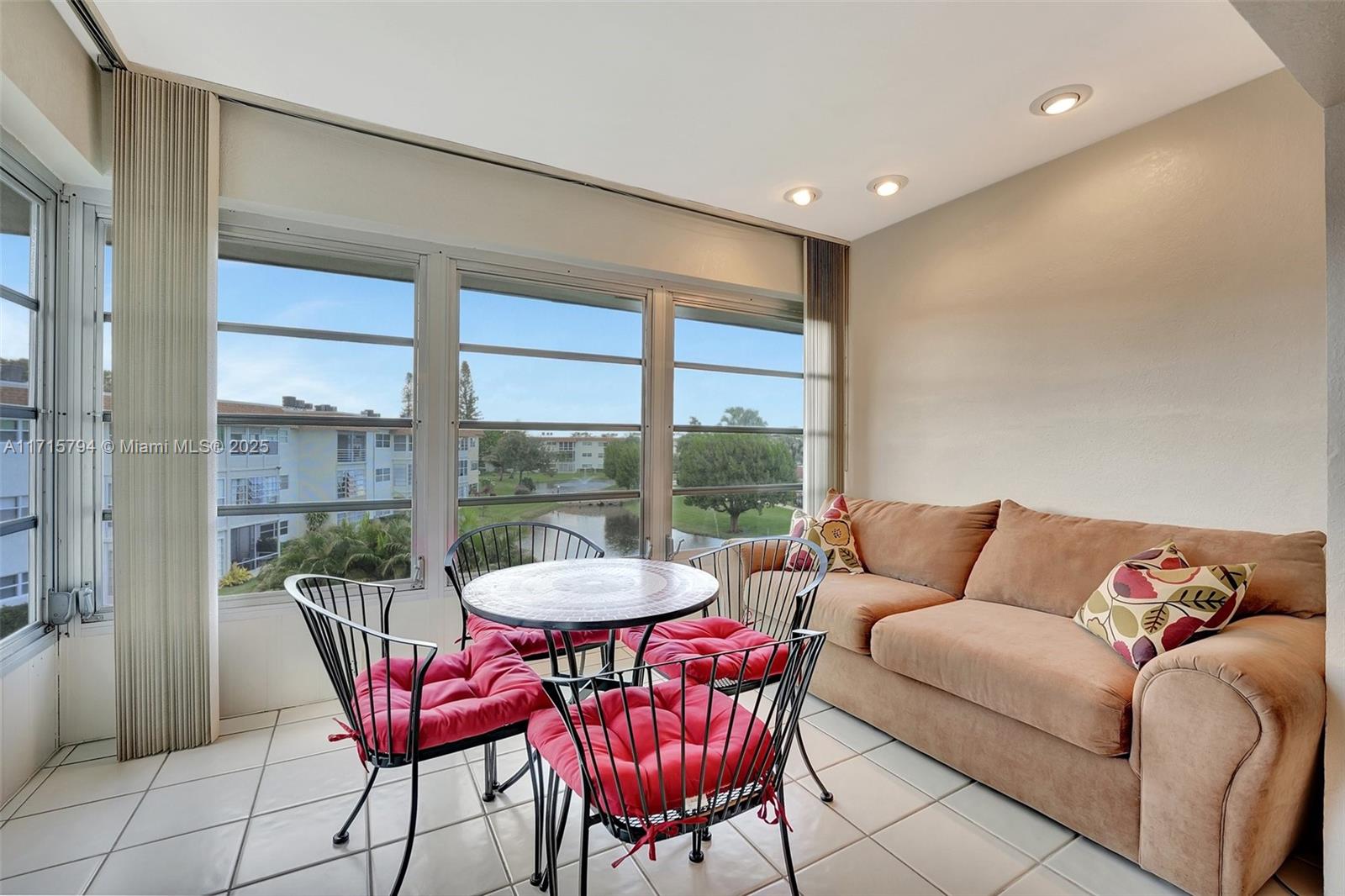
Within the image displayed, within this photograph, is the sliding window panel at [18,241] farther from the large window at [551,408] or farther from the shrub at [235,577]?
the large window at [551,408]

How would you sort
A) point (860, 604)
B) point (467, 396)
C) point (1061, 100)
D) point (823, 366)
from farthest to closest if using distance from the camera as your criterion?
1. point (823, 366)
2. point (467, 396)
3. point (860, 604)
4. point (1061, 100)

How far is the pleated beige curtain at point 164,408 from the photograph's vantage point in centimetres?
221

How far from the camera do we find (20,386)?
2.11m

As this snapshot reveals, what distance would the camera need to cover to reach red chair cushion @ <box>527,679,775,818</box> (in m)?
1.25

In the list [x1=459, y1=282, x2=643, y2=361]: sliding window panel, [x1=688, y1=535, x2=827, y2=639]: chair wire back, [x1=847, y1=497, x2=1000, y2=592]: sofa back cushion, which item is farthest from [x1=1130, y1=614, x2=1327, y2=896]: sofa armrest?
[x1=459, y1=282, x2=643, y2=361]: sliding window panel

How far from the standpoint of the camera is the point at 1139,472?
255 centimetres

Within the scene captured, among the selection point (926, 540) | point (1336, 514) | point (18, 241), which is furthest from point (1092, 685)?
point (18, 241)

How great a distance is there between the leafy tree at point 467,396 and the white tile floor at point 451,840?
1.61m

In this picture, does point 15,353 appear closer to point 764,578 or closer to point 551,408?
point 551,408

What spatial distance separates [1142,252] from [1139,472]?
0.95 meters

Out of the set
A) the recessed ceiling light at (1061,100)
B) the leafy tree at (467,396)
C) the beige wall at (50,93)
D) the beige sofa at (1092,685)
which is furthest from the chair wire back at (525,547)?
the recessed ceiling light at (1061,100)

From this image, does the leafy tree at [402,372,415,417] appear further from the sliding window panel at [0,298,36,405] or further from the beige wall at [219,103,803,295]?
the sliding window panel at [0,298,36,405]

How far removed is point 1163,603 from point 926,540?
45.7 inches

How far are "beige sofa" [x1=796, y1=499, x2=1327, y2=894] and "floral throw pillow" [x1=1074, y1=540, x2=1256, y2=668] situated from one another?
0.17 feet
